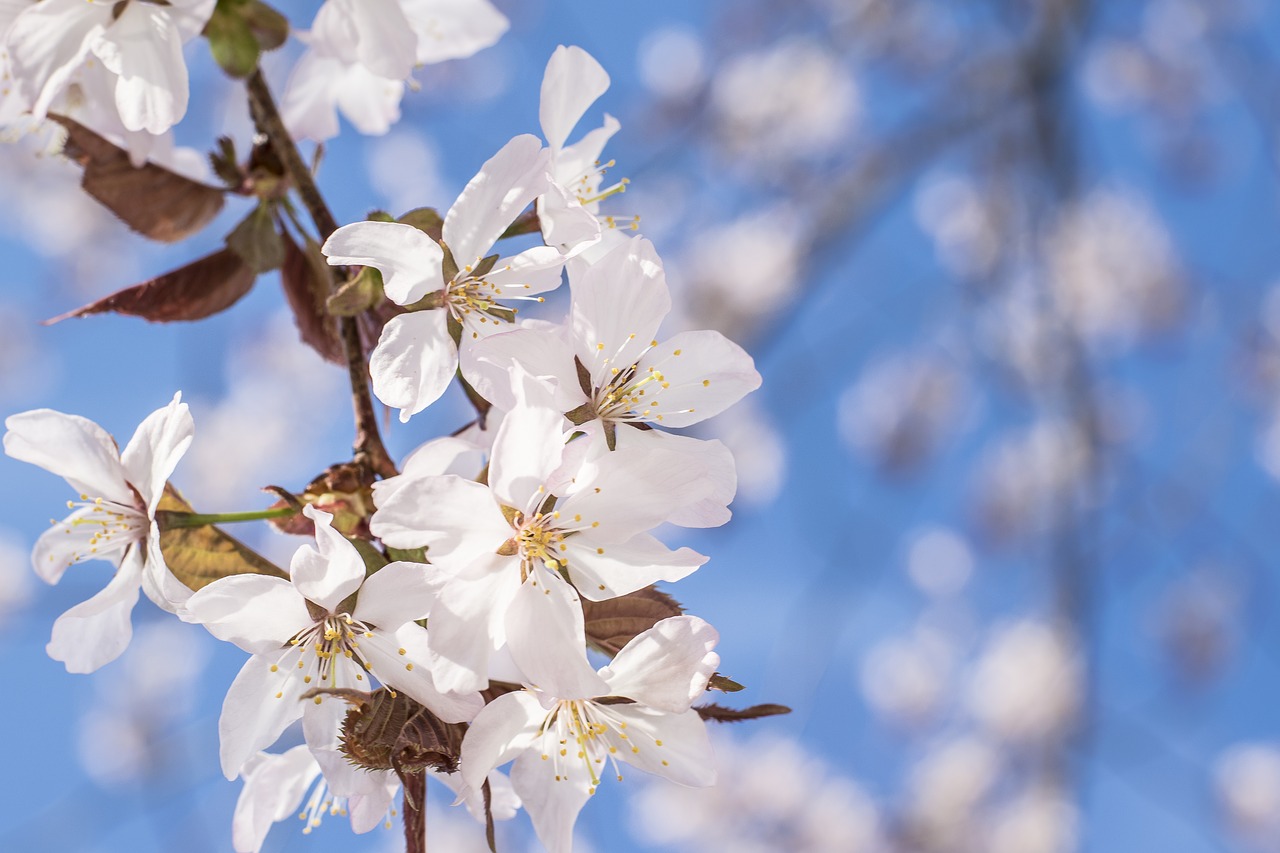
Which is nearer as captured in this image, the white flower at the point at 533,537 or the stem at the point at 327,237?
the white flower at the point at 533,537

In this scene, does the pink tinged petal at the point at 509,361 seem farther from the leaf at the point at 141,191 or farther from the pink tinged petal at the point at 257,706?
the leaf at the point at 141,191

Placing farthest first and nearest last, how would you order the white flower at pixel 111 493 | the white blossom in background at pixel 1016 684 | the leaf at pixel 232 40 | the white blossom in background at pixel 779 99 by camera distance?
the white blossom in background at pixel 1016 684 → the white blossom in background at pixel 779 99 → the leaf at pixel 232 40 → the white flower at pixel 111 493

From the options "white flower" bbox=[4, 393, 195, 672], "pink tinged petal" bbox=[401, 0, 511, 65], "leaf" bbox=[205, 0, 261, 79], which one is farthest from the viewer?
"pink tinged petal" bbox=[401, 0, 511, 65]

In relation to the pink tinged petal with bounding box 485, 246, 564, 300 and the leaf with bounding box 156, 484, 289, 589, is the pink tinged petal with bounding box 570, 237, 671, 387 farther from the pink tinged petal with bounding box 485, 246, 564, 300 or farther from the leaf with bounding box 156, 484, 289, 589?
the leaf with bounding box 156, 484, 289, 589

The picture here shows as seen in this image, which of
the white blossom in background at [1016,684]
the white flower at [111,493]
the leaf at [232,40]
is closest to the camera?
the white flower at [111,493]

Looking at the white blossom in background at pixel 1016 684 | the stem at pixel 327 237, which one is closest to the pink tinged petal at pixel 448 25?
the stem at pixel 327 237

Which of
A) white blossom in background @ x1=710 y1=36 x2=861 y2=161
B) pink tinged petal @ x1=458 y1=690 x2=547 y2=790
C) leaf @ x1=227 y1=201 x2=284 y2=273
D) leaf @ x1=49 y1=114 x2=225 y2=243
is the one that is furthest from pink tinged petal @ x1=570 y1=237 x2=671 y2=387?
white blossom in background @ x1=710 y1=36 x2=861 y2=161
